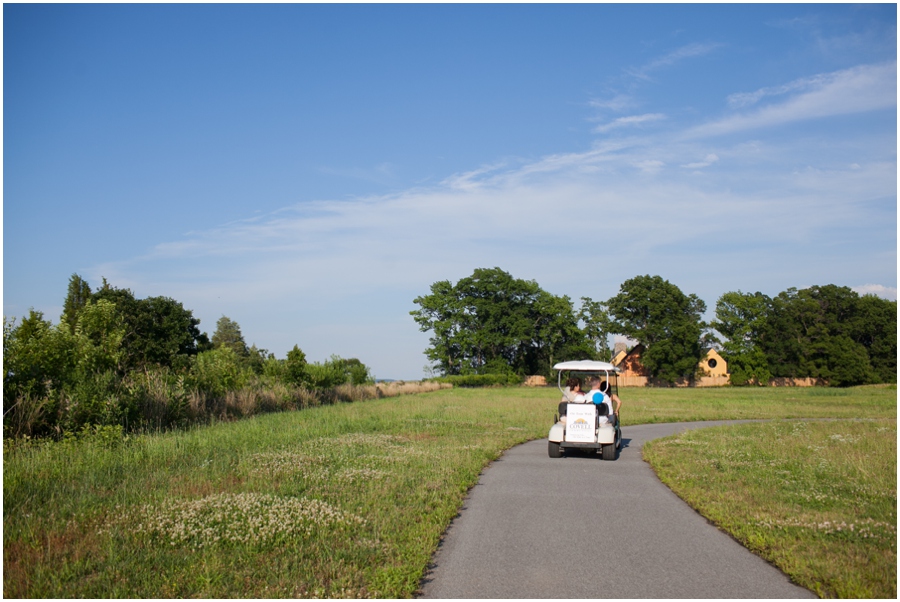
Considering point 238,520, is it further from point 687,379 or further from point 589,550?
point 687,379

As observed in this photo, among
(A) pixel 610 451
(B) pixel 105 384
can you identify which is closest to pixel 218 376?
(B) pixel 105 384

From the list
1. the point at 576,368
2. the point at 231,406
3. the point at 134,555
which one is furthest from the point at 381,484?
the point at 231,406

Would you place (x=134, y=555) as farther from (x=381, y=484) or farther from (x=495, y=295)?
(x=495, y=295)

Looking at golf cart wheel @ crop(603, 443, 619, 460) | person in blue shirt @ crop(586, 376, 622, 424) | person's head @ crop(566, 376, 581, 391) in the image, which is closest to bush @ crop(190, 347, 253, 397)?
person's head @ crop(566, 376, 581, 391)

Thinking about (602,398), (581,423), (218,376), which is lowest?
(581,423)

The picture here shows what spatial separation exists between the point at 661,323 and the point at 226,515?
74.6 metres

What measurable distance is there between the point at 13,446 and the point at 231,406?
12292 mm

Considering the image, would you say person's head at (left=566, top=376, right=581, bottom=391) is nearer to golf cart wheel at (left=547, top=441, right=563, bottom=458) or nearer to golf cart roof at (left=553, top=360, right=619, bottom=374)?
golf cart roof at (left=553, top=360, right=619, bottom=374)

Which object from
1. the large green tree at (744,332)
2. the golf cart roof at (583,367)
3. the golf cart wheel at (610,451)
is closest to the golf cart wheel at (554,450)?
the golf cart wheel at (610,451)

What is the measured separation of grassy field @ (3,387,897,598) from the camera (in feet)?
19.6

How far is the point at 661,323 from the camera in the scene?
253ft

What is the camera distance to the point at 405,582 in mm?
5996

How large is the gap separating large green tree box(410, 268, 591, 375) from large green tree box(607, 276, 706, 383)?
665cm

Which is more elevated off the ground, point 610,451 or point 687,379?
point 610,451
